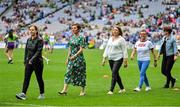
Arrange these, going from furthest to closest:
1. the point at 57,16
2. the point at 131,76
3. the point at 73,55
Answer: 1. the point at 57,16
2. the point at 131,76
3. the point at 73,55

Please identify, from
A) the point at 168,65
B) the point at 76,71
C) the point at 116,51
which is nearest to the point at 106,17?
the point at 168,65

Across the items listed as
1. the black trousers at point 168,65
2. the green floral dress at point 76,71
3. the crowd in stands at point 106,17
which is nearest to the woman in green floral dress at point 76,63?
the green floral dress at point 76,71

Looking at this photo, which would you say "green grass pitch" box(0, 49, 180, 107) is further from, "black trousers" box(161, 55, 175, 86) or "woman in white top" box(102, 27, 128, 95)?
"woman in white top" box(102, 27, 128, 95)

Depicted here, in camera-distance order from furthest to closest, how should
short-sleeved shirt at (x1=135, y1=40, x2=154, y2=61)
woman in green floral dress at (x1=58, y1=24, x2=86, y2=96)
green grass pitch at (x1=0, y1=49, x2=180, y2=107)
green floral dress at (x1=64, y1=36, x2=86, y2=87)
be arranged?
short-sleeved shirt at (x1=135, y1=40, x2=154, y2=61)
green floral dress at (x1=64, y1=36, x2=86, y2=87)
woman in green floral dress at (x1=58, y1=24, x2=86, y2=96)
green grass pitch at (x1=0, y1=49, x2=180, y2=107)

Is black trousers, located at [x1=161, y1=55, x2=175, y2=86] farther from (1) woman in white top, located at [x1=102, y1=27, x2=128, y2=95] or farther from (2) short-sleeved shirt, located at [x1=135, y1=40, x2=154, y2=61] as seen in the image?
(1) woman in white top, located at [x1=102, y1=27, x2=128, y2=95]

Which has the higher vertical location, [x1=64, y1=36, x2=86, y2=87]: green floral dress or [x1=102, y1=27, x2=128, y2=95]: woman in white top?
[x1=102, y1=27, x2=128, y2=95]: woman in white top

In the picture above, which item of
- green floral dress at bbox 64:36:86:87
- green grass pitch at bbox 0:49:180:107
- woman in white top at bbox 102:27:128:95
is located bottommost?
green grass pitch at bbox 0:49:180:107

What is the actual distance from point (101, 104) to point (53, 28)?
56.1 m

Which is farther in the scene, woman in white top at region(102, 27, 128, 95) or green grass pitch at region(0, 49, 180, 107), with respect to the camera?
woman in white top at region(102, 27, 128, 95)

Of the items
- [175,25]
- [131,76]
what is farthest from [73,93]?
[175,25]

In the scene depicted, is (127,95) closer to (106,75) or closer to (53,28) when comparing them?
(106,75)

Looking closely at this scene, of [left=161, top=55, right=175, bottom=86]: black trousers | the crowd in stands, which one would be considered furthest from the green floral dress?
the crowd in stands

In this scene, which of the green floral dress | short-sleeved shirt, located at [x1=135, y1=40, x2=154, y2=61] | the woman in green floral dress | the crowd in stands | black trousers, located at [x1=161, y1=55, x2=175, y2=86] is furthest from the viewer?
the crowd in stands

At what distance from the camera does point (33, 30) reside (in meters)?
15.5
